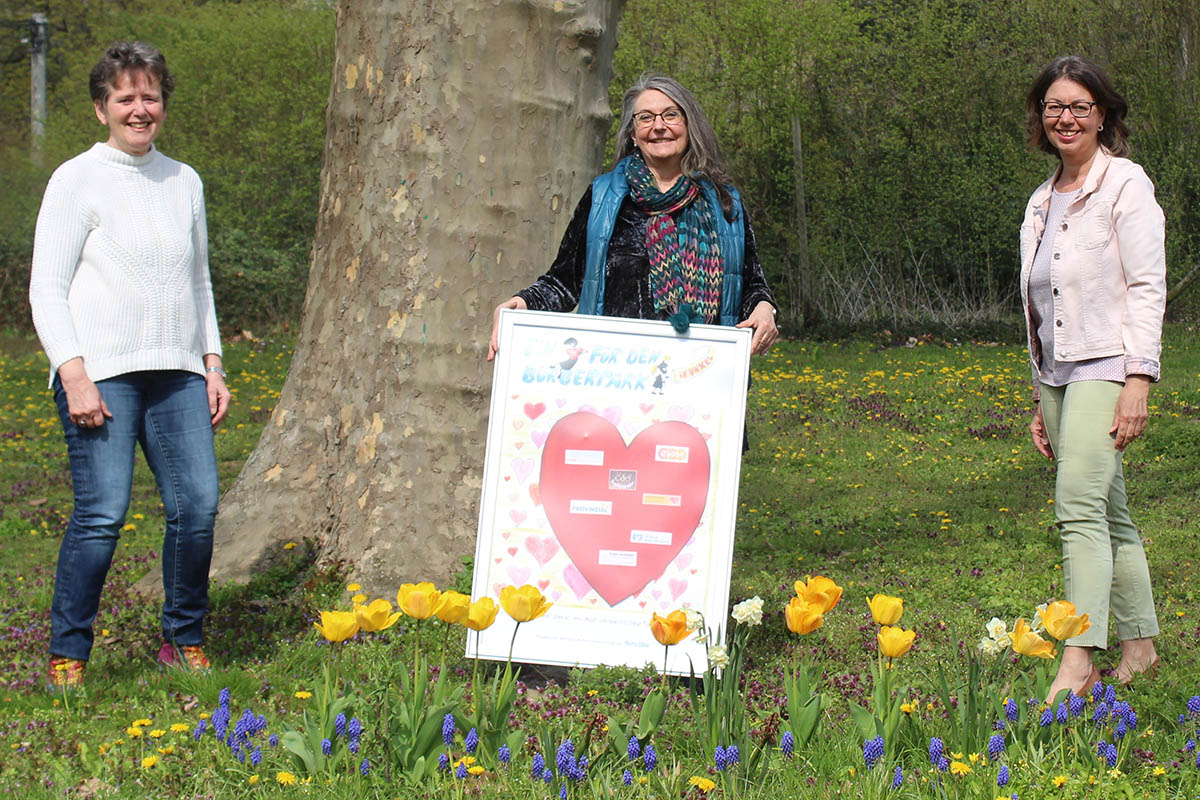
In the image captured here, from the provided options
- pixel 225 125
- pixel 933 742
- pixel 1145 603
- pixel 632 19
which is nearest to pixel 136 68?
pixel 933 742

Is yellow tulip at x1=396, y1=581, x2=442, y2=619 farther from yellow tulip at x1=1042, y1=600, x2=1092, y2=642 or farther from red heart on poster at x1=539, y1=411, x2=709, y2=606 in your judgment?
yellow tulip at x1=1042, y1=600, x2=1092, y2=642

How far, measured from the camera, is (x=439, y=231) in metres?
4.81

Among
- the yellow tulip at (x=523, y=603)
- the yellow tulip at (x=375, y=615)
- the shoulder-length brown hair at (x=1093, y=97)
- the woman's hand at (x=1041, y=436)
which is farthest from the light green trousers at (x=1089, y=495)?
the yellow tulip at (x=375, y=615)

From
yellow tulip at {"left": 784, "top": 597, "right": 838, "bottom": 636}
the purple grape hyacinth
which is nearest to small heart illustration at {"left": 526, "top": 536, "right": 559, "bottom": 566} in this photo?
yellow tulip at {"left": 784, "top": 597, "right": 838, "bottom": 636}

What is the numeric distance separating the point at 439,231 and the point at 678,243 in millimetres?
1373

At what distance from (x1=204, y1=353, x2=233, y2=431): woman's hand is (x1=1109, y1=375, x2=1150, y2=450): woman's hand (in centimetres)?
291

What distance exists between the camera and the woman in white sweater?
12.2 feet

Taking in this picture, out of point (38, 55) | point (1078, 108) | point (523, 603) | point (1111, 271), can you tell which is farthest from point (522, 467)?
point (38, 55)

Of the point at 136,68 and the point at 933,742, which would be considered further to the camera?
the point at 136,68

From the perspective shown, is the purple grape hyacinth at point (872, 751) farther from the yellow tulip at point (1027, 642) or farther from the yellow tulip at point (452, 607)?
the yellow tulip at point (452, 607)

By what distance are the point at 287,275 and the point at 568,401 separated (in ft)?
55.5

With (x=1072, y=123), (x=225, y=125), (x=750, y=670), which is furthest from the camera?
(x=225, y=125)

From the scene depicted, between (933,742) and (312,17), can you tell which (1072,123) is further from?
(312,17)

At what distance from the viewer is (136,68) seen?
12.4 feet
